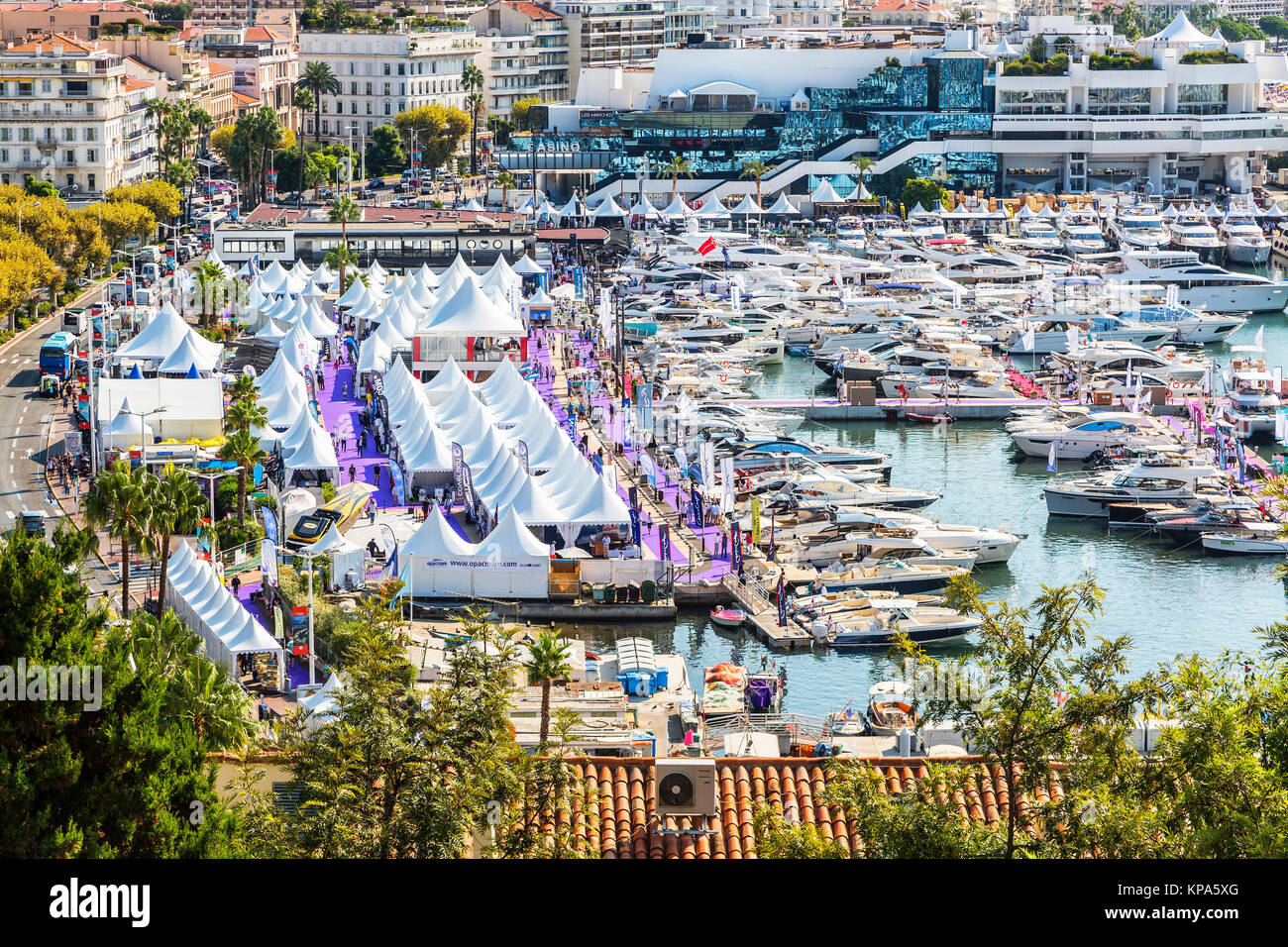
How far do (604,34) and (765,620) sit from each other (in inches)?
5318

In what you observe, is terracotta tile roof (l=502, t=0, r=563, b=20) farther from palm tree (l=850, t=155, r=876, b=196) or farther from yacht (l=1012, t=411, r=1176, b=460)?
yacht (l=1012, t=411, r=1176, b=460)

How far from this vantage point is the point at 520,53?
167 m

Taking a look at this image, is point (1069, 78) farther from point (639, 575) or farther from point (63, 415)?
point (639, 575)

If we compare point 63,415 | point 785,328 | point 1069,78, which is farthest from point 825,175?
point 63,415

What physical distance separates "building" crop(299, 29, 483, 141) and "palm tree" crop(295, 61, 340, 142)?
95 centimetres

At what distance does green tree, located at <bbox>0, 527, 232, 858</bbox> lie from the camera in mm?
19766

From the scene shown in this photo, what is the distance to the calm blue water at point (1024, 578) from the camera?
43719 millimetres

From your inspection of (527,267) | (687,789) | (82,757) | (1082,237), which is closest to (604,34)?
(1082,237)

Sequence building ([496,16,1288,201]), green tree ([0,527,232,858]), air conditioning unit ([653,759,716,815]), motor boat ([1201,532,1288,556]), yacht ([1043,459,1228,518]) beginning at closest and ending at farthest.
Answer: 1. green tree ([0,527,232,858])
2. air conditioning unit ([653,759,716,815])
3. motor boat ([1201,532,1288,556])
4. yacht ([1043,459,1228,518])
5. building ([496,16,1288,201])

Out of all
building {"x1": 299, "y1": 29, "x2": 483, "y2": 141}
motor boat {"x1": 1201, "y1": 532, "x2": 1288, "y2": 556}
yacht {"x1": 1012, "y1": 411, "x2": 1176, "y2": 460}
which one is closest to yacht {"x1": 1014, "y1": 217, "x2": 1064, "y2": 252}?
yacht {"x1": 1012, "y1": 411, "x2": 1176, "y2": 460}

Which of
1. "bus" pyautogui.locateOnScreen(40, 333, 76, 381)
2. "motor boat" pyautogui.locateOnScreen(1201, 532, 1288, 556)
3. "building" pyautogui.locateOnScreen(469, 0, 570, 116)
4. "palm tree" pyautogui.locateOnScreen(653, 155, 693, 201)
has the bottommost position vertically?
"motor boat" pyautogui.locateOnScreen(1201, 532, 1288, 556)

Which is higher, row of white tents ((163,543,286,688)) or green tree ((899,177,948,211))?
green tree ((899,177,948,211))

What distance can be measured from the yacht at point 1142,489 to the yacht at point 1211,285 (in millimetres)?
37463
